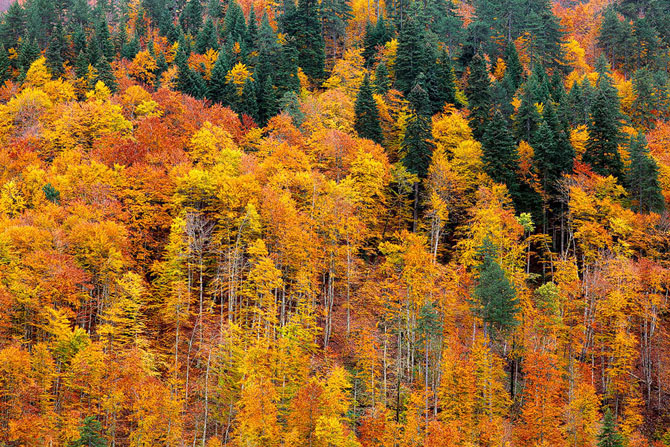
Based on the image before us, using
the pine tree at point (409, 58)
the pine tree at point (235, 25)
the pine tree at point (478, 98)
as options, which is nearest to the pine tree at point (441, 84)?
the pine tree at point (409, 58)

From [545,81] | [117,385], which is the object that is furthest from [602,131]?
[117,385]

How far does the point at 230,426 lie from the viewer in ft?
158

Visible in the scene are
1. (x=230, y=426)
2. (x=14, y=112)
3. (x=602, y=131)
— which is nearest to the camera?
(x=230, y=426)

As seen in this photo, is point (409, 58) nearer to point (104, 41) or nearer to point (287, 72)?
point (287, 72)

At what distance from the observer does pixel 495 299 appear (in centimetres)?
5281

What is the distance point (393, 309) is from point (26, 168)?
3731cm

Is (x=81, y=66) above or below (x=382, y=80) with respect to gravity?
above

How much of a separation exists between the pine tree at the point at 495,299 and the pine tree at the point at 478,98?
86.0 feet

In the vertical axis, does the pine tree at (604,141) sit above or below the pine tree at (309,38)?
below

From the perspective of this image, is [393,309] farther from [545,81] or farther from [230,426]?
[545,81]

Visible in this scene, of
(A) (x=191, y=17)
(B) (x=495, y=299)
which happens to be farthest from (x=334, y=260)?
(A) (x=191, y=17)

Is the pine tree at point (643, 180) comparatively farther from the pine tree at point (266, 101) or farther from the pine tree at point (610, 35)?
the pine tree at point (610, 35)

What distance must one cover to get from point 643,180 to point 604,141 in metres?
6.35

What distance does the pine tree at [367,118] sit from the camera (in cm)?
7556
